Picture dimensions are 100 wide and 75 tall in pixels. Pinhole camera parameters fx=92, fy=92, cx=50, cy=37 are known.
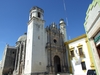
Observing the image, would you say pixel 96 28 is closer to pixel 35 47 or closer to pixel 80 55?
pixel 80 55

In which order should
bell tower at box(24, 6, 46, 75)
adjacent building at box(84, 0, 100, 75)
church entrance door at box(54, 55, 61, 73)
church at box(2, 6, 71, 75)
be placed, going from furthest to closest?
church entrance door at box(54, 55, 61, 73), church at box(2, 6, 71, 75), bell tower at box(24, 6, 46, 75), adjacent building at box(84, 0, 100, 75)

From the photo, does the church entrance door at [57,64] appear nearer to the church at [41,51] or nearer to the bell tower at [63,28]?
the church at [41,51]

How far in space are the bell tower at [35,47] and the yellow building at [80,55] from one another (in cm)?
626

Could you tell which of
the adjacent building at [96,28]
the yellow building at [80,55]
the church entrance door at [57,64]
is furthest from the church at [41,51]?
the adjacent building at [96,28]

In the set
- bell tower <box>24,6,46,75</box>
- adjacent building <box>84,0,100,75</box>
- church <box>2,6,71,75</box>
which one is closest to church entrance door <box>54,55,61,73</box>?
church <box>2,6,71,75</box>

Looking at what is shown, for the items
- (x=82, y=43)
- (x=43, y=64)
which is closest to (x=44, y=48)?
(x=43, y=64)

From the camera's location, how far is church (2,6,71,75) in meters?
17.3

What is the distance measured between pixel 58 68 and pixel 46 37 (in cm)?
774

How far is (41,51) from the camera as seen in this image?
18.7 meters

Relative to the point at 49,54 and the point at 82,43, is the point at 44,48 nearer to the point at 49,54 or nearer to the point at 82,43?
the point at 49,54

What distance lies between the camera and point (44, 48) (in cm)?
1956

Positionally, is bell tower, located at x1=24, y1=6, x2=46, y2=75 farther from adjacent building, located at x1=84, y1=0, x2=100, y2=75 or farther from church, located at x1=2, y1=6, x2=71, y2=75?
adjacent building, located at x1=84, y1=0, x2=100, y2=75

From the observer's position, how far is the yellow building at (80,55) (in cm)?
1686

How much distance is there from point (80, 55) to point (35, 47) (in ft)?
29.9
